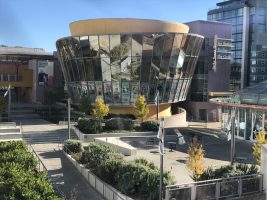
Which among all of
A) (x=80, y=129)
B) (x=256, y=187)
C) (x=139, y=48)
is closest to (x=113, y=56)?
(x=139, y=48)

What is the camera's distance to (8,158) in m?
21.0

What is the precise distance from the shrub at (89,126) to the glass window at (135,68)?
970 cm

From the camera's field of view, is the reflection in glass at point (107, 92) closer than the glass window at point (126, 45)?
No

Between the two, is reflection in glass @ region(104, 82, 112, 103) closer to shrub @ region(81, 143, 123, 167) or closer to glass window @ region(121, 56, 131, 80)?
glass window @ region(121, 56, 131, 80)

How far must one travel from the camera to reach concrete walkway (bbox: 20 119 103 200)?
20312 millimetres

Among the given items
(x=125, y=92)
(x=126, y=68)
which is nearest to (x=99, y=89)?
(x=125, y=92)

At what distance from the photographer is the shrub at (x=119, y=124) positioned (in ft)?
125

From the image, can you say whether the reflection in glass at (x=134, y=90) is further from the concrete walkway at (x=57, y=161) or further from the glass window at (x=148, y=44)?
the concrete walkway at (x=57, y=161)

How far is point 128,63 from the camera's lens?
4462cm

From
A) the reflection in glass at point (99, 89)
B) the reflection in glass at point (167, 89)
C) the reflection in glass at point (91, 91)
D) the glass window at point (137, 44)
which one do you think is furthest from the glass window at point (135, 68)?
the reflection in glass at point (91, 91)

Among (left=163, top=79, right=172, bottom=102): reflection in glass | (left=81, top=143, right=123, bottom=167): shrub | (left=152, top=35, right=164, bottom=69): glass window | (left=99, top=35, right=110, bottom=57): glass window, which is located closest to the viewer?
(left=81, top=143, right=123, bottom=167): shrub

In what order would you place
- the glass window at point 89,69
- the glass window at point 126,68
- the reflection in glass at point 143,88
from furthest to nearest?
1. the reflection in glass at point 143,88
2. the glass window at point 89,69
3. the glass window at point 126,68

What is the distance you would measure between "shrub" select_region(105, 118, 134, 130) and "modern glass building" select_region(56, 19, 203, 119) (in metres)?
7.99

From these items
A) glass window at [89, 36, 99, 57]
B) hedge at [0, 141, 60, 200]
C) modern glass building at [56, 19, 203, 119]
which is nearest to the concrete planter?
hedge at [0, 141, 60, 200]
